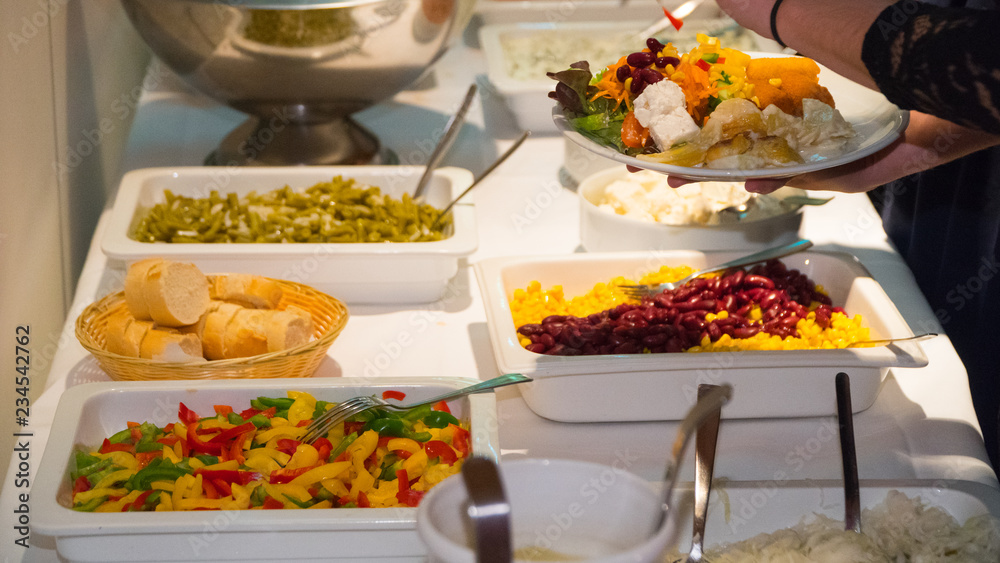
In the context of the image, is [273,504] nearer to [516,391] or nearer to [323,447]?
[323,447]

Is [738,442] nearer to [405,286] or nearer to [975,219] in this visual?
[405,286]

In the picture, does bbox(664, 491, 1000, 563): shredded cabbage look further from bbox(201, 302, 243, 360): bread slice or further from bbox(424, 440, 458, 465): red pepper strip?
bbox(201, 302, 243, 360): bread slice

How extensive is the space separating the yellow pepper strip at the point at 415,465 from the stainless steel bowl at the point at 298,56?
95cm

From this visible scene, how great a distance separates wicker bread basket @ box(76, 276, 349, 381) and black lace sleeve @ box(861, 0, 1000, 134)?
2.52ft

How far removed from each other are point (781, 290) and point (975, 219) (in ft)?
1.96

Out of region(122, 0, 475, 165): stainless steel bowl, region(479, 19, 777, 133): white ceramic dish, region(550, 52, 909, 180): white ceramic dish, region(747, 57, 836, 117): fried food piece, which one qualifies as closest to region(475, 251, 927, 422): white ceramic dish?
region(550, 52, 909, 180): white ceramic dish

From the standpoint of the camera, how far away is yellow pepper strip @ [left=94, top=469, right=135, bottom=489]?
97cm

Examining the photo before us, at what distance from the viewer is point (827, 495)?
1.04 m

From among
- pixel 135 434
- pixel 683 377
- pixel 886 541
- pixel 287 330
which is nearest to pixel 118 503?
pixel 135 434

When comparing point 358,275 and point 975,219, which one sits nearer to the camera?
point 358,275

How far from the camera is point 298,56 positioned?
172cm

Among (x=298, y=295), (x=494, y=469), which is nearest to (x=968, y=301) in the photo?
(x=298, y=295)

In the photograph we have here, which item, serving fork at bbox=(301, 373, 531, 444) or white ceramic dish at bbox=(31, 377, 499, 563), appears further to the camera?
Result: serving fork at bbox=(301, 373, 531, 444)

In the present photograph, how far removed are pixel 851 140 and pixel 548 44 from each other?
4.60 feet
